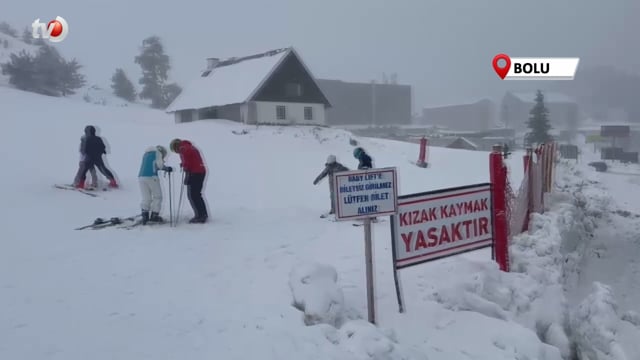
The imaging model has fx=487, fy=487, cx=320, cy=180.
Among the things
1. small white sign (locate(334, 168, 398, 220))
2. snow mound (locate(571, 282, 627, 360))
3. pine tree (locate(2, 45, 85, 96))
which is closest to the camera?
small white sign (locate(334, 168, 398, 220))

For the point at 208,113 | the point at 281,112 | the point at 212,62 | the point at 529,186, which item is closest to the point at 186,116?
the point at 208,113

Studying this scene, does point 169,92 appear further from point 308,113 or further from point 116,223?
point 116,223

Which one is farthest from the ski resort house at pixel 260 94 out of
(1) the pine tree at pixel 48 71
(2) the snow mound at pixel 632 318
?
(2) the snow mound at pixel 632 318

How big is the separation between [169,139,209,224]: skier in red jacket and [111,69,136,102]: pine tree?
180 feet

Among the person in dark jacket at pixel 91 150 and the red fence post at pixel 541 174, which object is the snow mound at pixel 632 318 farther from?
the person in dark jacket at pixel 91 150

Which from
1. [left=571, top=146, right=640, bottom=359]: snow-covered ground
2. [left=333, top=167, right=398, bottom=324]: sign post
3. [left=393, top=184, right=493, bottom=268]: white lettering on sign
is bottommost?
[left=571, top=146, right=640, bottom=359]: snow-covered ground

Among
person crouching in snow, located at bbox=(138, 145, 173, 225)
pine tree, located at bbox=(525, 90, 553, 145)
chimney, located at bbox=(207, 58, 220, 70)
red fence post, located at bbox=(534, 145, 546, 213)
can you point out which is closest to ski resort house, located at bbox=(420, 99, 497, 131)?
pine tree, located at bbox=(525, 90, 553, 145)

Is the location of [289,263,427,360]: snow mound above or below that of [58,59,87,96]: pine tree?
below

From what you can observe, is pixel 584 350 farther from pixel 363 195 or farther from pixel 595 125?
pixel 595 125

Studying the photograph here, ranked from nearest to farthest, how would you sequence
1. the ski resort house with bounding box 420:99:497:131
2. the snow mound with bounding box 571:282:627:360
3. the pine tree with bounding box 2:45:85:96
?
the snow mound with bounding box 571:282:627:360 → the pine tree with bounding box 2:45:85:96 → the ski resort house with bounding box 420:99:497:131

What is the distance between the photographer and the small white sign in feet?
16.5

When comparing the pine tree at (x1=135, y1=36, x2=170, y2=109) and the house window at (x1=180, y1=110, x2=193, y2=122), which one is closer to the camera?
the house window at (x1=180, y1=110, x2=193, y2=122)

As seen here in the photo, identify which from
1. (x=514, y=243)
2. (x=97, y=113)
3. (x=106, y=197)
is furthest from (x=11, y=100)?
(x=514, y=243)

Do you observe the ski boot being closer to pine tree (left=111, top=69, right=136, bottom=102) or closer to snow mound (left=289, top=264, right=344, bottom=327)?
snow mound (left=289, top=264, right=344, bottom=327)
